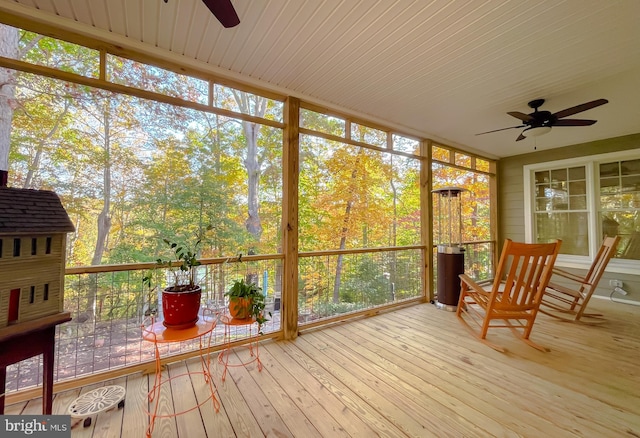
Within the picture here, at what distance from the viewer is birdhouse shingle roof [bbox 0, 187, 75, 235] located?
42.6 inches

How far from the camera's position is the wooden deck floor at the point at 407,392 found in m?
1.53

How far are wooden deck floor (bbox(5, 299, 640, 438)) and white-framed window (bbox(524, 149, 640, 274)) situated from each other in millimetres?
2188

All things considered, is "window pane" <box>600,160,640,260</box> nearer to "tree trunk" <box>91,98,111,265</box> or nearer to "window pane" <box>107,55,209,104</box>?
"window pane" <box>107,55,209,104</box>

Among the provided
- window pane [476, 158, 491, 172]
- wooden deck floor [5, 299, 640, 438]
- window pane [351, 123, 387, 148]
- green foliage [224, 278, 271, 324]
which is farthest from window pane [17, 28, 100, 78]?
window pane [476, 158, 491, 172]

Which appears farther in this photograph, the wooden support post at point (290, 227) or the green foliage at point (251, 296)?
the wooden support post at point (290, 227)

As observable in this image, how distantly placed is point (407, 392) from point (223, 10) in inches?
104

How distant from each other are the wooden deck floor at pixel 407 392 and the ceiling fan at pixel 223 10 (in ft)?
7.59

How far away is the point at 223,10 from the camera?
1290mm

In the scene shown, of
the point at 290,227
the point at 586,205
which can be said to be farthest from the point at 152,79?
the point at 586,205

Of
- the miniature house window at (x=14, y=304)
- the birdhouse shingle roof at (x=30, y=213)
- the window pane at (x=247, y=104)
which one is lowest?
the miniature house window at (x=14, y=304)

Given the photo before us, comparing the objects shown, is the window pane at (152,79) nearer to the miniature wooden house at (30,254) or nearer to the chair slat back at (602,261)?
the miniature wooden house at (30,254)

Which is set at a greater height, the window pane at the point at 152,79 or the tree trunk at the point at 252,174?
the window pane at the point at 152,79

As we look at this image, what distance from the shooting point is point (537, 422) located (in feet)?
5.13

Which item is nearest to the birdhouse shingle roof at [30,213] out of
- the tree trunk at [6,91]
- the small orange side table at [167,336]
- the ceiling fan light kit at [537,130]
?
the small orange side table at [167,336]
